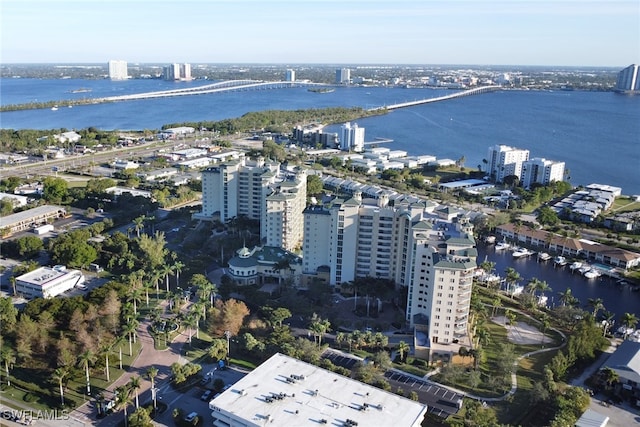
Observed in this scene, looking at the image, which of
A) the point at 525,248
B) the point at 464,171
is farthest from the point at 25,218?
the point at 464,171

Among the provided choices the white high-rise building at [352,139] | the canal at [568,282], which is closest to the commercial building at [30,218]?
the canal at [568,282]

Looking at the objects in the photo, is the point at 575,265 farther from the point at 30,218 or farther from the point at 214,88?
the point at 214,88

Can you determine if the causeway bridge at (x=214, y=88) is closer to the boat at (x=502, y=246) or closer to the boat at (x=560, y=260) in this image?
the boat at (x=502, y=246)

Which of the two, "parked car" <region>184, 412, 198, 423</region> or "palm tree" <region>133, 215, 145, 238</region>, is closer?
"parked car" <region>184, 412, 198, 423</region>

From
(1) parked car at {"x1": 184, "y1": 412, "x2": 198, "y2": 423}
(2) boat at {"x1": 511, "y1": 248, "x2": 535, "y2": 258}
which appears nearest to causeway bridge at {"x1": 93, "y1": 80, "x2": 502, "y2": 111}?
(2) boat at {"x1": 511, "y1": 248, "x2": 535, "y2": 258}

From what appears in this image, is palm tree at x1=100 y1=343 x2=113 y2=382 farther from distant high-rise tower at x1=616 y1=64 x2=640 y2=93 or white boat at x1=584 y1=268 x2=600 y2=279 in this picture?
distant high-rise tower at x1=616 y1=64 x2=640 y2=93

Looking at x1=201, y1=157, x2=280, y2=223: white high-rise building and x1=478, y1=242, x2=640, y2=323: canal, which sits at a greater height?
x1=201, y1=157, x2=280, y2=223: white high-rise building
